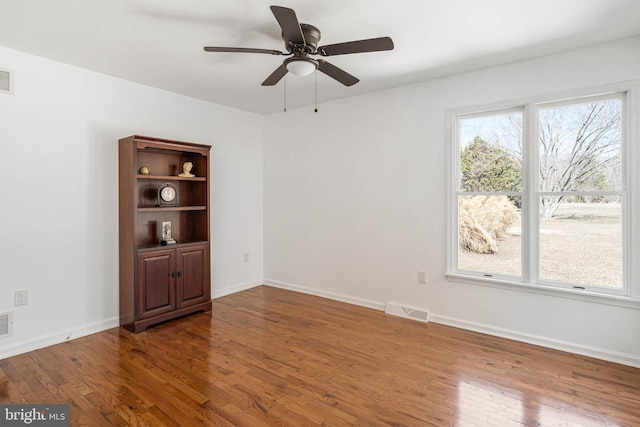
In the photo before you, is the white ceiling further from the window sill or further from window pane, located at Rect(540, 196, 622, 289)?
the window sill

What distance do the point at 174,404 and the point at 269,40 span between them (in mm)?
2677

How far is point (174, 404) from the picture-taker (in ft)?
7.06

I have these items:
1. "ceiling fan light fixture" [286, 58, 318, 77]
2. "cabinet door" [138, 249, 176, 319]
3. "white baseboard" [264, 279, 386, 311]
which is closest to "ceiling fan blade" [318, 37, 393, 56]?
"ceiling fan light fixture" [286, 58, 318, 77]

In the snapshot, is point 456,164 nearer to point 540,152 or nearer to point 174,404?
point 540,152

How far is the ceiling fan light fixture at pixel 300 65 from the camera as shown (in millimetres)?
2318

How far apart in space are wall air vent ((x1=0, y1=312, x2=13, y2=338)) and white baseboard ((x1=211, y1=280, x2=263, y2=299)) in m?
1.98

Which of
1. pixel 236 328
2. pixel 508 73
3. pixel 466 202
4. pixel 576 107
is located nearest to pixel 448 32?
pixel 508 73

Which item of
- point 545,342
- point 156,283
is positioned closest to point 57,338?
point 156,283

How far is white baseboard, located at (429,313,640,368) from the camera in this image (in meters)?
2.69

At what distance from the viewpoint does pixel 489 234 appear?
133 inches

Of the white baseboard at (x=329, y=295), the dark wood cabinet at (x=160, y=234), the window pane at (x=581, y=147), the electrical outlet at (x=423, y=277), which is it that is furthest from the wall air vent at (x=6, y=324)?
the window pane at (x=581, y=147)

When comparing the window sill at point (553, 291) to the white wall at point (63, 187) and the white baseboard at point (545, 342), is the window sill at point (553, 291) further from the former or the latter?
the white wall at point (63, 187)

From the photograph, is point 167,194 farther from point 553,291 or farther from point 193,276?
point 553,291

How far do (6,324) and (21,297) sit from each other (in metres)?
0.23
